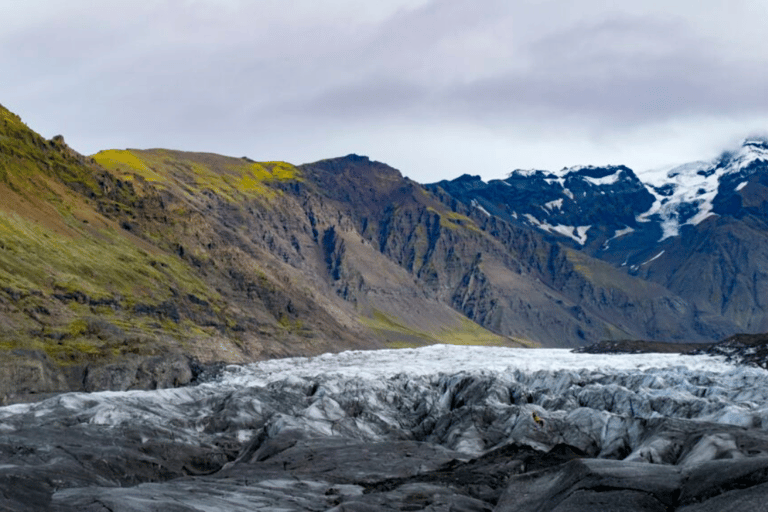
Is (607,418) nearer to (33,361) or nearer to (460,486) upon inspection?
(460,486)

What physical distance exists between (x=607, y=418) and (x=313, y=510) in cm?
4190

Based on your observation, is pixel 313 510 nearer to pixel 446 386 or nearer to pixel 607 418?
pixel 607 418

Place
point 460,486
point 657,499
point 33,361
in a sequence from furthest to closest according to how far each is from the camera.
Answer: point 33,361 < point 460,486 < point 657,499

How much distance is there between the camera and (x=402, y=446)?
78.4 metres

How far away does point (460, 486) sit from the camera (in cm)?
5441

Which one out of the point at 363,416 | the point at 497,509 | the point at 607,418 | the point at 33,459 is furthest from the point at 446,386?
the point at 497,509

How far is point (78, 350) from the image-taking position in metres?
182

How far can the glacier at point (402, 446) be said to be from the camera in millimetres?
37031

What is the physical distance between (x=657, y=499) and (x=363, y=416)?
74.4 meters

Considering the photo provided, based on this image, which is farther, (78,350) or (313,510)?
(78,350)

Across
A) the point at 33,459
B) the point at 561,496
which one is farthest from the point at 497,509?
the point at 33,459

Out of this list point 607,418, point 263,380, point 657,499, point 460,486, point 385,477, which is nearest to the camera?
point 657,499

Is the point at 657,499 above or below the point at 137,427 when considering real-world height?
above

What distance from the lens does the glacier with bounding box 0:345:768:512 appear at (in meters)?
37.0
